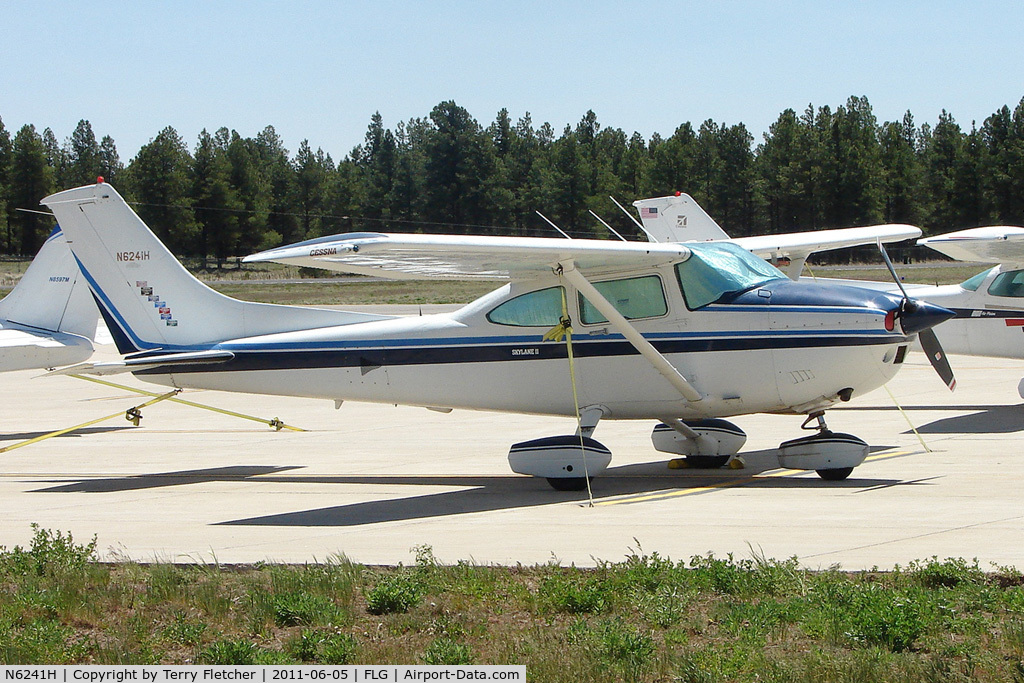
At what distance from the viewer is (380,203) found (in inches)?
4432

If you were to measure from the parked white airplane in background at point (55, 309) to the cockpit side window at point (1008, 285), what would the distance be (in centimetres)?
1469

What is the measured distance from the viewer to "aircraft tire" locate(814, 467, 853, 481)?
416 inches

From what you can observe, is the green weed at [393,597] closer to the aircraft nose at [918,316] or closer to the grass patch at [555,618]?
the grass patch at [555,618]

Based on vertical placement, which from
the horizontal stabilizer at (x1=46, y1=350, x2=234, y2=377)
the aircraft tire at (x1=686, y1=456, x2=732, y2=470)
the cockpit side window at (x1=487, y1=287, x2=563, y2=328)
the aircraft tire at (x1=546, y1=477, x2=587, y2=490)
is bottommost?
the aircraft tire at (x1=686, y1=456, x2=732, y2=470)

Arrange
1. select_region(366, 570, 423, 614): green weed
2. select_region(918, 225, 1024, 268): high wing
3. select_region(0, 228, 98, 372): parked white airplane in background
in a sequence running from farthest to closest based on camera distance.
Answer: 1. select_region(0, 228, 98, 372): parked white airplane in background
2. select_region(918, 225, 1024, 268): high wing
3. select_region(366, 570, 423, 614): green weed

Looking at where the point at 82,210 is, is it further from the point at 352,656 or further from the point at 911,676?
the point at 911,676

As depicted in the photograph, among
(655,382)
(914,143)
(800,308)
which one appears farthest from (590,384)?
(914,143)

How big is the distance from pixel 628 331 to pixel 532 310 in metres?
1.22

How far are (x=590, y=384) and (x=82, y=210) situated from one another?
6.25 m

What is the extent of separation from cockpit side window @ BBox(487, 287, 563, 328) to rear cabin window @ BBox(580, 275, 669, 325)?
0.31 metres

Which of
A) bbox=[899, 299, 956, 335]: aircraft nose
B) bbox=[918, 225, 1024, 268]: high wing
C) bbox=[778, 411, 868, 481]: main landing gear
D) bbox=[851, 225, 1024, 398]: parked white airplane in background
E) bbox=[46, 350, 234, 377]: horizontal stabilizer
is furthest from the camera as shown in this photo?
bbox=[851, 225, 1024, 398]: parked white airplane in background

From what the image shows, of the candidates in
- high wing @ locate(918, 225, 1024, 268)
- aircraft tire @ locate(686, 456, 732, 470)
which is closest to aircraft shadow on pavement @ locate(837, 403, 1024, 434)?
high wing @ locate(918, 225, 1024, 268)

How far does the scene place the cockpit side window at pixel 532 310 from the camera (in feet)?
37.2
